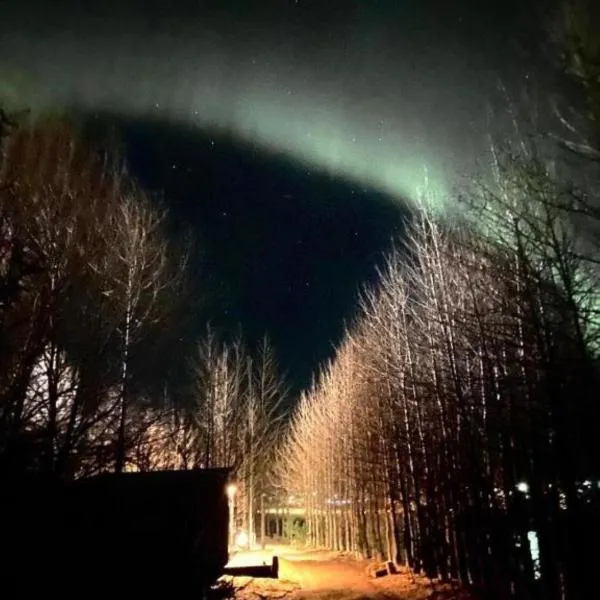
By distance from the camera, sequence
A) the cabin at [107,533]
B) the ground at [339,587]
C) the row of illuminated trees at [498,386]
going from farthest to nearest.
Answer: the ground at [339,587]
the row of illuminated trees at [498,386]
the cabin at [107,533]

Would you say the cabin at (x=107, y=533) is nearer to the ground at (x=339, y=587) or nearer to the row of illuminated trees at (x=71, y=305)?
the row of illuminated trees at (x=71, y=305)

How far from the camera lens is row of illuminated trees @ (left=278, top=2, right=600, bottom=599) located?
10.4 m

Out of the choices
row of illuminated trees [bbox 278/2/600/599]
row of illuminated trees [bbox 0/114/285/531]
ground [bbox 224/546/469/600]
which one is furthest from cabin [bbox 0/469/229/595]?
row of illuminated trees [bbox 278/2/600/599]

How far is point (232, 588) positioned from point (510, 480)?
341 inches

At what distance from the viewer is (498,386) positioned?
44.9 ft

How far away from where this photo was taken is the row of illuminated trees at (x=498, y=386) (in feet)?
34.2

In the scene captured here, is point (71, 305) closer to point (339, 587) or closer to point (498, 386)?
point (498, 386)

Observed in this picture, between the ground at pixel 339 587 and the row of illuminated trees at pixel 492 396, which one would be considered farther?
the ground at pixel 339 587

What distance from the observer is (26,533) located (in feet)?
19.5

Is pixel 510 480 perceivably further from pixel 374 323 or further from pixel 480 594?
pixel 374 323

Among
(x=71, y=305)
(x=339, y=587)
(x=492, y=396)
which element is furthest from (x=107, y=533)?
(x=339, y=587)

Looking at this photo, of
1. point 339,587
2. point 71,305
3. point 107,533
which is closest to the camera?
point 107,533

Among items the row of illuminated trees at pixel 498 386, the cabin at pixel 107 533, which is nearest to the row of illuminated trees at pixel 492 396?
the row of illuminated trees at pixel 498 386

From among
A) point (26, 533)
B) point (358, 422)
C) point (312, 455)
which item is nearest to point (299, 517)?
point (312, 455)
